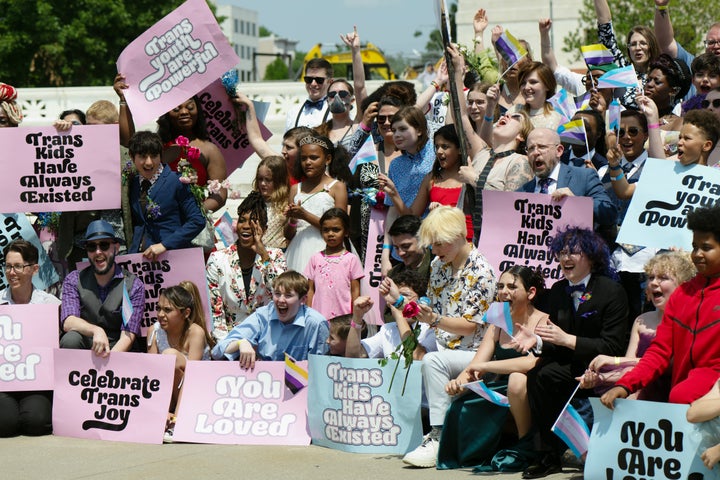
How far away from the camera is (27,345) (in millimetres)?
10258

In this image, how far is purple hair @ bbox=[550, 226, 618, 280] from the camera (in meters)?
8.23

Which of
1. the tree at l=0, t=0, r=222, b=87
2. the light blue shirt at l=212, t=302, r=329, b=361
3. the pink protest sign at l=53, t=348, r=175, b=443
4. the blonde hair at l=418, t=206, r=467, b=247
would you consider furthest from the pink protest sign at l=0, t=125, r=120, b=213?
the tree at l=0, t=0, r=222, b=87

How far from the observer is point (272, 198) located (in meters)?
10.9

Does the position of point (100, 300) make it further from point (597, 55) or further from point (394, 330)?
point (597, 55)

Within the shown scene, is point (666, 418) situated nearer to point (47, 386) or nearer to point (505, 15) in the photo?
point (47, 386)

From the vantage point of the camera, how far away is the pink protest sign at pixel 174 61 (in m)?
11.0

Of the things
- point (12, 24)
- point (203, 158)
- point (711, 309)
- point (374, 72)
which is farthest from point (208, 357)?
point (12, 24)

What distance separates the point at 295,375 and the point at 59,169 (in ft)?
10.1

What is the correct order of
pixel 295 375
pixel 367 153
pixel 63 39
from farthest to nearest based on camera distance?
1. pixel 63 39
2. pixel 367 153
3. pixel 295 375

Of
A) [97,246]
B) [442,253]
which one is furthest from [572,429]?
[97,246]

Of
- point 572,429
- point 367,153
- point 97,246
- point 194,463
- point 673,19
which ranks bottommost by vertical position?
point 194,463

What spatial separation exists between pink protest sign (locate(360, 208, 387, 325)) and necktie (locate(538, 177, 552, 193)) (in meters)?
1.70

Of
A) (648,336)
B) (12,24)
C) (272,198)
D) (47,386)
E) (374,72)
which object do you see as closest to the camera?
(648,336)

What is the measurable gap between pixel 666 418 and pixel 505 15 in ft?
104
